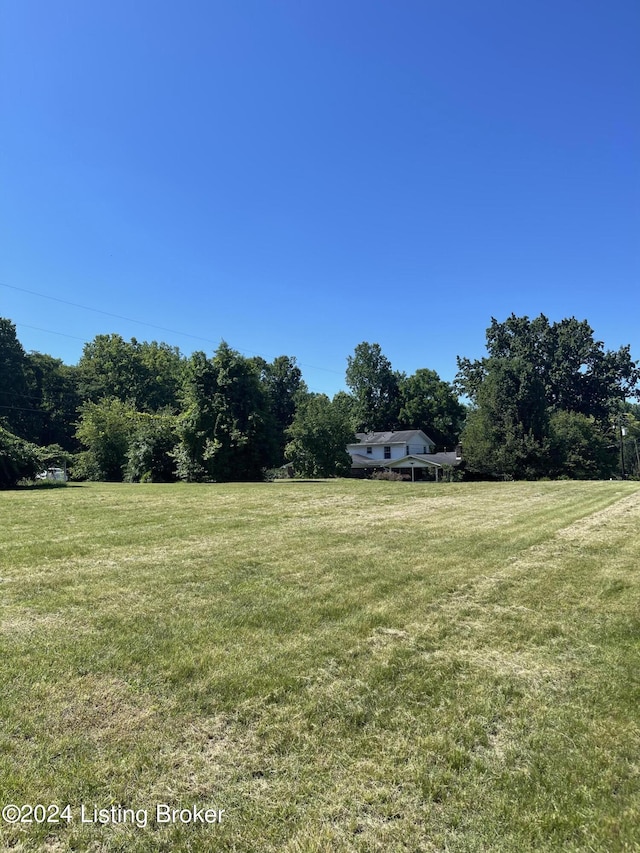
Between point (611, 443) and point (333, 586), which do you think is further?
point (611, 443)

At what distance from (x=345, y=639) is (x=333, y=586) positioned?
4.50 ft

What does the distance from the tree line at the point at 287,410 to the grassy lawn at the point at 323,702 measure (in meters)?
20.8

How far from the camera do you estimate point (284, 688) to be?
117 inches

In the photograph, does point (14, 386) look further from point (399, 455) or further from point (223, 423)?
point (399, 455)

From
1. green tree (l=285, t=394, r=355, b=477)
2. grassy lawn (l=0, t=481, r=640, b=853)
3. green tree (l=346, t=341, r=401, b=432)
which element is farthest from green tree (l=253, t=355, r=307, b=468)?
grassy lawn (l=0, t=481, r=640, b=853)

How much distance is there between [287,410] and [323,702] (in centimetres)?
5532

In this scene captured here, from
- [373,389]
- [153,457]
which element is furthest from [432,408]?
[153,457]

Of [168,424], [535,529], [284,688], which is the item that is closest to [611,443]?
[168,424]

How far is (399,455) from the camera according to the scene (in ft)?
151

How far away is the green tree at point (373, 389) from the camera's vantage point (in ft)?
202

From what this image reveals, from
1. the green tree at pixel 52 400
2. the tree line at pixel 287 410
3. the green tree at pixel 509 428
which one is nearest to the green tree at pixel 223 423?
the tree line at pixel 287 410

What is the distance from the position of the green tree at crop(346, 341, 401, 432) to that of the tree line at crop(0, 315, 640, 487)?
0.18 metres

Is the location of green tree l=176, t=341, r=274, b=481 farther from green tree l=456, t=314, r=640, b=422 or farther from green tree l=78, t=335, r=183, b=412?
green tree l=456, t=314, r=640, b=422

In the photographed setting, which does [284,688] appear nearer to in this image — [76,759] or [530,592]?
[76,759]
